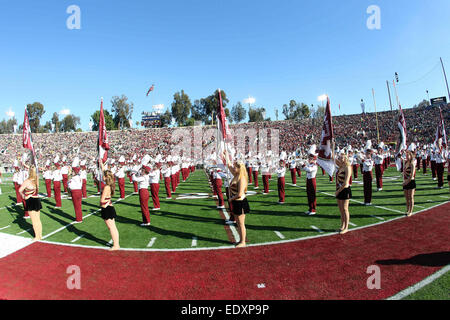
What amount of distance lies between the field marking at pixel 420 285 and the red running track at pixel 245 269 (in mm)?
75

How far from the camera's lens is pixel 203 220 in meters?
8.38

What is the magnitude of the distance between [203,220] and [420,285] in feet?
19.2

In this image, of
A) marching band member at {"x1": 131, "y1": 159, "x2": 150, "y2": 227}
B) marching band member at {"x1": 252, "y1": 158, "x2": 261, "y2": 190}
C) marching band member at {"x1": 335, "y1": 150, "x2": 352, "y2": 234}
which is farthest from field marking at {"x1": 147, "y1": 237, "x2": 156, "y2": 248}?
marching band member at {"x1": 252, "y1": 158, "x2": 261, "y2": 190}

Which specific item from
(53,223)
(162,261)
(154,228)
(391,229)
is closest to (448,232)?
(391,229)

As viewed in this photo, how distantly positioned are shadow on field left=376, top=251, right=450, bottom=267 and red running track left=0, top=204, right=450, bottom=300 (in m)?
0.02

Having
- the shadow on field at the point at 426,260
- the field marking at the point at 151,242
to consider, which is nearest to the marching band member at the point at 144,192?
the field marking at the point at 151,242

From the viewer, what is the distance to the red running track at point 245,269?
4.00 metres

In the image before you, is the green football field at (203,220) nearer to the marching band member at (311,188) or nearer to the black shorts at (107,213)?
the marching band member at (311,188)

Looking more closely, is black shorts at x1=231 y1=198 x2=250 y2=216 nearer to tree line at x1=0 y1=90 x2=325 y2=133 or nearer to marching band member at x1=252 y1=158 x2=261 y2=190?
marching band member at x1=252 y1=158 x2=261 y2=190

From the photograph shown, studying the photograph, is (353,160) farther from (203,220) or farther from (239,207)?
(239,207)

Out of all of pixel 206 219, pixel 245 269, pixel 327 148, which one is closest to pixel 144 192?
pixel 206 219
